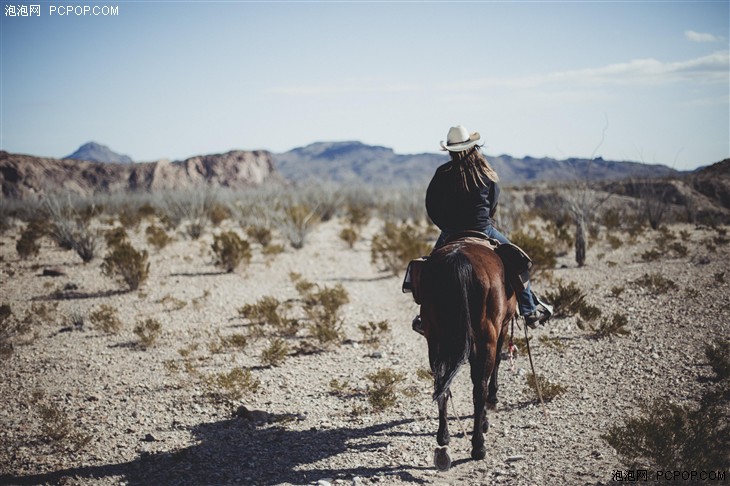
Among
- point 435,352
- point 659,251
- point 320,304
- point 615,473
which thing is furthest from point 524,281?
point 659,251

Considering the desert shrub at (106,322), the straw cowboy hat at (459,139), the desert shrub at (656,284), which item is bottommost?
the desert shrub at (106,322)

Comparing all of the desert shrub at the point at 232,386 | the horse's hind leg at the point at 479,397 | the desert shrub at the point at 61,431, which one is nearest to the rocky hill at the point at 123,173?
the desert shrub at the point at 232,386

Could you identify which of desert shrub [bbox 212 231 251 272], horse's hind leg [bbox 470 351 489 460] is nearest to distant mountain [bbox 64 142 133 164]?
desert shrub [bbox 212 231 251 272]

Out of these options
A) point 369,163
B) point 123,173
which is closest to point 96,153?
point 369,163

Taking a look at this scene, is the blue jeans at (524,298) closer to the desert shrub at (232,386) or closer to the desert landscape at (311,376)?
the desert landscape at (311,376)

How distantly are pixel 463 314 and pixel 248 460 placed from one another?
2.31 metres

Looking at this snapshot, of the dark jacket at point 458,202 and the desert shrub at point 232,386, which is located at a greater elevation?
the dark jacket at point 458,202

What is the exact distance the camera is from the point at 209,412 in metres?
4.94

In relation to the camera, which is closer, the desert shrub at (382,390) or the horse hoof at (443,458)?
the horse hoof at (443,458)

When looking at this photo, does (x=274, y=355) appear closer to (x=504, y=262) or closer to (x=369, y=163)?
(x=504, y=262)

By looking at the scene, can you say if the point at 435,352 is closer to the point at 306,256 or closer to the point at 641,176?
the point at 306,256

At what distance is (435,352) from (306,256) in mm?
11131

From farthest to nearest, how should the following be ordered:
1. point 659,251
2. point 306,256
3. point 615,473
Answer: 1. point 306,256
2. point 659,251
3. point 615,473

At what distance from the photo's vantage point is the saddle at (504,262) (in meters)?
3.85
